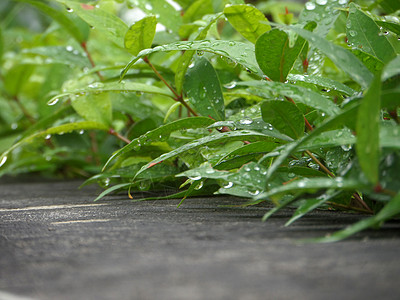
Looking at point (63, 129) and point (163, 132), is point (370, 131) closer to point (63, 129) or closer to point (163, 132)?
point (163, 132)

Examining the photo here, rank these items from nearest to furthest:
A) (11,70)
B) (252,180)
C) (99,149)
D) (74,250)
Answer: (74,250) < (252,180) < (99,149) < (11,70)

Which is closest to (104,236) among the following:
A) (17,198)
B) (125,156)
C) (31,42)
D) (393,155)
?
(393,155)

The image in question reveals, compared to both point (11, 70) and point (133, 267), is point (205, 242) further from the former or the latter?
point (11, 70)

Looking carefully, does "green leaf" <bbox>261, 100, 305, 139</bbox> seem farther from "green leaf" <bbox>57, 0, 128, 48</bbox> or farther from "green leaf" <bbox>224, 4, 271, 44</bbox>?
"green leaf" <bbox>57, 0, 128, 48</bbox>

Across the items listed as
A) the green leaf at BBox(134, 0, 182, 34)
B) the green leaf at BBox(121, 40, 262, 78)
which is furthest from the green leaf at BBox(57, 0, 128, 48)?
the green leaf at BBox(121, 40, 262, 78)

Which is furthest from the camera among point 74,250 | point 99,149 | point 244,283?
point 99,149

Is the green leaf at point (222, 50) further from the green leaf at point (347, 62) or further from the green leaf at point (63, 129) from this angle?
the green leaf at point (63, 129)

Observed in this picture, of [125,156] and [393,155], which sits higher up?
[393,155]
